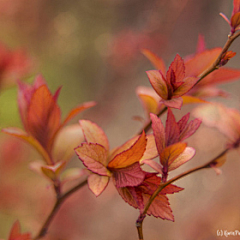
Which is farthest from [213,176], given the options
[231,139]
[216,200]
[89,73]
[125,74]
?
[89,73]

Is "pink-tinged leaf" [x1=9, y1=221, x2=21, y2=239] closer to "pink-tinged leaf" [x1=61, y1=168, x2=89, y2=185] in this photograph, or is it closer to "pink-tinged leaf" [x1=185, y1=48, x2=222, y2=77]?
"pink-tinged leaf" [x1=61, y1=168, x2=89, y2=185]

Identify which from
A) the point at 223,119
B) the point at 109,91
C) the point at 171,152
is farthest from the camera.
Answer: the point at 109,91

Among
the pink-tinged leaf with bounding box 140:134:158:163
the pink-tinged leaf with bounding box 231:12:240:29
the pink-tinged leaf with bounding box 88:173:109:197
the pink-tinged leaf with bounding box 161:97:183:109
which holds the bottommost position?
the pink-tinged leaf with bounding box 88:173:109:197

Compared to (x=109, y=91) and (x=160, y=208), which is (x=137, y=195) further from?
(x=109, y=91)

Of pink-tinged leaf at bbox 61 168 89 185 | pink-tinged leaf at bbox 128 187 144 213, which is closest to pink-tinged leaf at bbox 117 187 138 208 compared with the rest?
pink-tinged leaf at bbox 128 187 144 213

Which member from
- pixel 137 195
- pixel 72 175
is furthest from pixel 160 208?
pixel 72 175

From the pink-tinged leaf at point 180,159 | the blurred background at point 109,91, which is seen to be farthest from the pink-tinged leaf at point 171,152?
the blurred background at point 109,91
